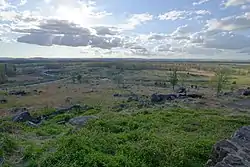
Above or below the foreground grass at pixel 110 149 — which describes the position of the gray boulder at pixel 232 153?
above

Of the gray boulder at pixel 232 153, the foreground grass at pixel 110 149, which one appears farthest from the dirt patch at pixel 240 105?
the gray boulder at pixel 232 153

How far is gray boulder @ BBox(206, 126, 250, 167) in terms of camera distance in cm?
1331

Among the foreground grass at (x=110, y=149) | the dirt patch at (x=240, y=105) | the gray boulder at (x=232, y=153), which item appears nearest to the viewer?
the gray boulder at (x=232, y=153)

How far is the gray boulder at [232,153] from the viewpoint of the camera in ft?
43.7

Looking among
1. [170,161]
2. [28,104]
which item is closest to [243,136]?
[170,161]

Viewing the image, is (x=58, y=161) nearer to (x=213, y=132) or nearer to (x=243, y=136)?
(x=243, y=136)

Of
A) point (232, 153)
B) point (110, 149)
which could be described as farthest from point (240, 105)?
point (232, 153)

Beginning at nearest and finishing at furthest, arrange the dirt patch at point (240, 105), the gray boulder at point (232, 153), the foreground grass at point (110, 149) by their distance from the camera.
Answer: the gray boulder at point (232, 153), the foreground grass at point (110, 149), the dirt patch at point (240, 105)

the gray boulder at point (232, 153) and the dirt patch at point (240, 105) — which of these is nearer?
the gray boulder at point (232, 153)

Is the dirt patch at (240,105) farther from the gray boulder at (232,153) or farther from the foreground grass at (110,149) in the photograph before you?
the gray boulder at (232,153)

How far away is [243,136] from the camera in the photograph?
17172mm

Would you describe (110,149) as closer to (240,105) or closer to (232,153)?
(232,153)

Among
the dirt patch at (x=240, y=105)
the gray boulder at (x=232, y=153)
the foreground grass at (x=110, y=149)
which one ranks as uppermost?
the gray boulder at (x=232, y=153)

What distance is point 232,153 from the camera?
14289mm
